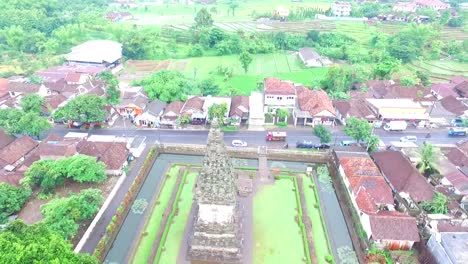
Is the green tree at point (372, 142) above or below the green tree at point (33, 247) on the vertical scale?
below

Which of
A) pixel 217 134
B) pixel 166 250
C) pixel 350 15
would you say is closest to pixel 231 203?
pixel 217 134

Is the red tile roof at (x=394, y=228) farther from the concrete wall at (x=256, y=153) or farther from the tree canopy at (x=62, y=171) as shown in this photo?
the tree canopy at (x=62, y=171)

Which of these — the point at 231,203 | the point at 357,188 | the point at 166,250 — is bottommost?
the point at 166,250

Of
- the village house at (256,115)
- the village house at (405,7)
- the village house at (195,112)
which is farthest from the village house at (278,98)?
the village house at (405,7)

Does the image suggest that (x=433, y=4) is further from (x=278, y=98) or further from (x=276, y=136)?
(x=276, y=136)

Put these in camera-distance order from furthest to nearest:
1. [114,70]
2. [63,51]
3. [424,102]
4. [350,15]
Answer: [350,15], [63,51], [114,70], [424,102]

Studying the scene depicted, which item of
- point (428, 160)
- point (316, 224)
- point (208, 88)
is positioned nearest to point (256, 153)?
point (316, 224)

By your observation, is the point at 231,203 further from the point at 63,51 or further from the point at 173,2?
the point at 173,2

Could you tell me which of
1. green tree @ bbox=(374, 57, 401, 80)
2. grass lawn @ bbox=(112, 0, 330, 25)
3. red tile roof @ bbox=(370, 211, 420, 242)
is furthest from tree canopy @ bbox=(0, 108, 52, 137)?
grass lawn @ bbox=(112, 0, 330, 25)
